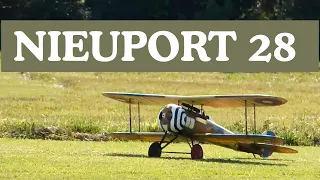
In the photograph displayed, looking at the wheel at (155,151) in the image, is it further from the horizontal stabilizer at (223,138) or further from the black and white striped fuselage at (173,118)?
the horizontal stabilizer at (223,138)

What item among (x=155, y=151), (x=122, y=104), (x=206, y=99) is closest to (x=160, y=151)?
(x=155, y=151)

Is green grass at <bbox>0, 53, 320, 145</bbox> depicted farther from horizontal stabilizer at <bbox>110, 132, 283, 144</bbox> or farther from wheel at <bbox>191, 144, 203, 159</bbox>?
wheel at <bbox>191, 144, 203, 159</bbox>

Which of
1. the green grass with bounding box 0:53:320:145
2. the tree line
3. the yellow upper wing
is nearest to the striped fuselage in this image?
the yellow upper wing

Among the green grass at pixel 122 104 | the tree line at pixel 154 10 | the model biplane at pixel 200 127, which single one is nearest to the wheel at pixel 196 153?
the model biplane at pixel 200 127

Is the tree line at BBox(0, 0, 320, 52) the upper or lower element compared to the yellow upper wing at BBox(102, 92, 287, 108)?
upper

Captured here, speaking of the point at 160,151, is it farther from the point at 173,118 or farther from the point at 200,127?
the point at 200,127

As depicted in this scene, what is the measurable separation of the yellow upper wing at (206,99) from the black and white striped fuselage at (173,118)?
1.47 ft

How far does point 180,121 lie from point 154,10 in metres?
67.9

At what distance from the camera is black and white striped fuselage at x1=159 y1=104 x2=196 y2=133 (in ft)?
81.7

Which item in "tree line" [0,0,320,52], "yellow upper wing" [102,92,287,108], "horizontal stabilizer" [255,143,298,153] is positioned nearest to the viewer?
"yellow upper wing" [102,92,287,108]

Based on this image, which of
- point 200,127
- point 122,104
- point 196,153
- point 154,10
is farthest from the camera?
point 154,10

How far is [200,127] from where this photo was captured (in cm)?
2555

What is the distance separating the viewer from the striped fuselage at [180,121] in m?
24.9

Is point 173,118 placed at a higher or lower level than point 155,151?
higher
